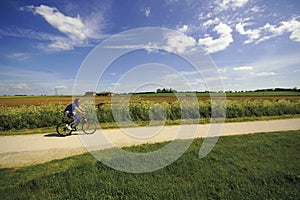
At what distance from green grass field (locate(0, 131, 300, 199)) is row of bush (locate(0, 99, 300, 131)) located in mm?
6715

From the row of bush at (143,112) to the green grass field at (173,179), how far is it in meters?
6.72

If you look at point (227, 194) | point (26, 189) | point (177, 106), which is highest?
point (177, 106)

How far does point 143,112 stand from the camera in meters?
13.4

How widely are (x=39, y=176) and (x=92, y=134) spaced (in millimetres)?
4839

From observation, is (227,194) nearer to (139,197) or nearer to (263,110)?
(139,197)

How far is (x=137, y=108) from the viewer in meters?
13.5

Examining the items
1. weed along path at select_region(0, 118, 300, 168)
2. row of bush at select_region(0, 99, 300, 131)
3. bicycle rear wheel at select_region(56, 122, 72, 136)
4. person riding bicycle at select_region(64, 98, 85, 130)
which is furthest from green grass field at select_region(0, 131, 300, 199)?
row of bush at select_region(0, 99, 300, 131)

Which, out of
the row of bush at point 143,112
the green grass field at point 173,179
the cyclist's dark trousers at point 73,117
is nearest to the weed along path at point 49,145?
the cyclist's dark trousers at point 73,117

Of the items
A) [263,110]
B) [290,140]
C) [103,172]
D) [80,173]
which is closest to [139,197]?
[103,172]

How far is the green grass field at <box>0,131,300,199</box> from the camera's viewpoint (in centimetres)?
385

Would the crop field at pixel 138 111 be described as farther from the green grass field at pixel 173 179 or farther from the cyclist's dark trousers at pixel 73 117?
the green grass field at pixel 173 179

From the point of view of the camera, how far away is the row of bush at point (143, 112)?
35.2ft

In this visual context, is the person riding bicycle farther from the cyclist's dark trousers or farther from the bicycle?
the bicycle

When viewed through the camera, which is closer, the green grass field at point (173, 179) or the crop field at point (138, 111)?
the green grass field at point (173, 179)
